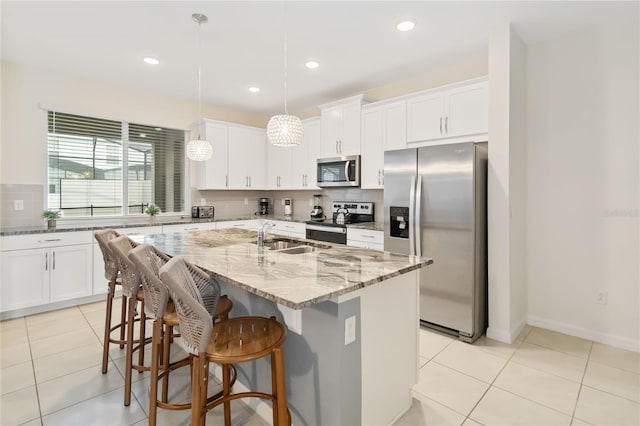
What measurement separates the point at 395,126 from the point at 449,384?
2751mm

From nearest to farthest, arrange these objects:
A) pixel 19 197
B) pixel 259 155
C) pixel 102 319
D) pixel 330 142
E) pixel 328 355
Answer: pixel 328 355, pixel 102 319, pixel 19 197, pixel 330 142, pixel 259 155

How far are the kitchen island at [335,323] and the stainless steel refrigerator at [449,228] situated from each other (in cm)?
112

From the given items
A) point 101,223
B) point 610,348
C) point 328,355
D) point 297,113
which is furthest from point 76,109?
point 610,348

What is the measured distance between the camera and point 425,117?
11.8 ft

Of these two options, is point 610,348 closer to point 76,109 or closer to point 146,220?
point 146,220

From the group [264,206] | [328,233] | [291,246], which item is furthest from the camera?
[264,206]

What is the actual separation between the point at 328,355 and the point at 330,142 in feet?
11.5

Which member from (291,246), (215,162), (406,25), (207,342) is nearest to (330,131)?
(215,162)

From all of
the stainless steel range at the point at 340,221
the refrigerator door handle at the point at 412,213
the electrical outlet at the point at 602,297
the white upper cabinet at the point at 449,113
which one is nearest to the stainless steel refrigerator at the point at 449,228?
the refrigerator door handle at the point at 412,213

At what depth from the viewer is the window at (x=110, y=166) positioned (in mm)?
4020

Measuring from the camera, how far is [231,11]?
2.62 meters

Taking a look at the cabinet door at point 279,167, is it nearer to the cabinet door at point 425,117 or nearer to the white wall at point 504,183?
the cabinet door at point 425,117

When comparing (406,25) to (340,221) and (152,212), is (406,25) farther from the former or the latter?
(152,212)

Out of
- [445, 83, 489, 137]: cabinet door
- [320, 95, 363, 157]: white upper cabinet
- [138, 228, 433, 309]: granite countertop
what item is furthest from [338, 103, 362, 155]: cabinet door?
[138, 228, 433, 309]: granite countertop
